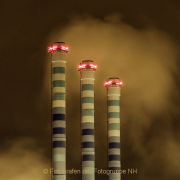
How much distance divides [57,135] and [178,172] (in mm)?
16982

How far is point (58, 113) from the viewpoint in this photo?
47250 mm

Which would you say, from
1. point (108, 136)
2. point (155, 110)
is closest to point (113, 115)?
point (108, 136)

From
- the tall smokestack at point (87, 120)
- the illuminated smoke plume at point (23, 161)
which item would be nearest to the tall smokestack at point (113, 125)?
the tall smokestack at point (87, 120)

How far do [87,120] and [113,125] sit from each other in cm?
420

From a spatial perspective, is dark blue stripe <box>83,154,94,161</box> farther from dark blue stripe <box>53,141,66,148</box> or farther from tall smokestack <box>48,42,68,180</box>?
dark blue stripe <box>53,141,66,148</box>

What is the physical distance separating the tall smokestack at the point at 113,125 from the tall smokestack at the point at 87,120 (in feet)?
11.9

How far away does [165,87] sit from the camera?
58031 millimetres

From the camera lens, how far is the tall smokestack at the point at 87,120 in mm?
49156

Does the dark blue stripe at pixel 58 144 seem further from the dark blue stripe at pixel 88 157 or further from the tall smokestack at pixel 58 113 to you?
the dark blue stripe at pixel 88 157

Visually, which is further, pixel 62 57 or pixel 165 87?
pixel 165 87

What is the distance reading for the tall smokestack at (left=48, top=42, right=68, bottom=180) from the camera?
152 feet

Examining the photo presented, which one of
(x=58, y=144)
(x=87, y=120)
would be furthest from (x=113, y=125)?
(x=58, y=144)

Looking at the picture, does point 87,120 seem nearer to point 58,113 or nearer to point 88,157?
point 88,157

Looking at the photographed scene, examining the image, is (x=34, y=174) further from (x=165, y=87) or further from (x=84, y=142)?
(x=165, y=87)
